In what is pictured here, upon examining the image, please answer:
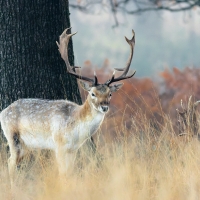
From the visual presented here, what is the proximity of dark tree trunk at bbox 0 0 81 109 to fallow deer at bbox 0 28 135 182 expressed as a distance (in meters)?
0.49

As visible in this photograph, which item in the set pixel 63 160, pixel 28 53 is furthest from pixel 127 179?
pixel 28 53

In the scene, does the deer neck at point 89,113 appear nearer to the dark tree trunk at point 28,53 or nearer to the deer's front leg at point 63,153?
the deer's front leg at point 63,153

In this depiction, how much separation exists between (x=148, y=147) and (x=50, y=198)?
1246 millimetres

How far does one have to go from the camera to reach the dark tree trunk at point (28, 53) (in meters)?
6.85

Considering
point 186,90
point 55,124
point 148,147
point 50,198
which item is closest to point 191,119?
point 148,147

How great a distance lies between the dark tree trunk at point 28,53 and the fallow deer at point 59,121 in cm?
49

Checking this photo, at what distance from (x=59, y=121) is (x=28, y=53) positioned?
1.15m

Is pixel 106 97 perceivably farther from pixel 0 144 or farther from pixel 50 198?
pixel 0 144

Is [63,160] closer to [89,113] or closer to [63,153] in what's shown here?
[63,153]

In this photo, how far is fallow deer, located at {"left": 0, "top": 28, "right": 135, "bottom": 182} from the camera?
5941 millimetres

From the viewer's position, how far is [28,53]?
685 cm

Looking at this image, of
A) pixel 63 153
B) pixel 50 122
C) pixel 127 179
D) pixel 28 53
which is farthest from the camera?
pixel 28 53

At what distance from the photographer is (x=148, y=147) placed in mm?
5848

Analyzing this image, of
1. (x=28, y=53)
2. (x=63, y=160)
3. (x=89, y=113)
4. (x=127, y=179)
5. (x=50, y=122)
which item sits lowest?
(x=63, y=160)
